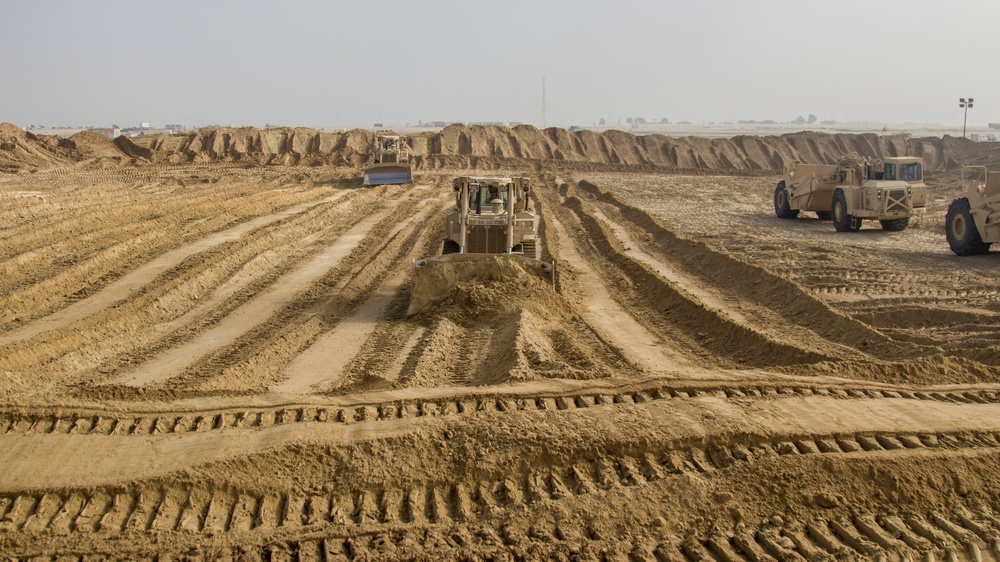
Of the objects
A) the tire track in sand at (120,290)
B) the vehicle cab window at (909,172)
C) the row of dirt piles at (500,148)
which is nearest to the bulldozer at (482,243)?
the tire track in sand at (120,290)

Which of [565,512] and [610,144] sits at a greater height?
[610,144]

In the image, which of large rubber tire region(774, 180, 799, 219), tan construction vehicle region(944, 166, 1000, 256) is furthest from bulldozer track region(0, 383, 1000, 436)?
large rubber tire region(774, 180, 799, 219)

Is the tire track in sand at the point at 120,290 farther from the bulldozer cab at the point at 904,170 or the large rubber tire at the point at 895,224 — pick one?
the bulldozer cab at the point at 904,170

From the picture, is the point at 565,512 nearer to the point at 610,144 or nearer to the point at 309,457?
the point at 309,457

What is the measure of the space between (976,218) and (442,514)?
15.1m

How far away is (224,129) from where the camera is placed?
51.8 metres

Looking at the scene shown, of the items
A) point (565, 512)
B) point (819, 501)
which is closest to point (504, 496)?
point (565, 512)

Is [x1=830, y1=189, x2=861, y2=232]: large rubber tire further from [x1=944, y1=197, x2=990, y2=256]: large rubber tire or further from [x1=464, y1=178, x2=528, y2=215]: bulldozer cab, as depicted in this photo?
[x1=464, y1=178, x2=528, y2=215]: bulldozer cab

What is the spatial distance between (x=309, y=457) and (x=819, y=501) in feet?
11.4

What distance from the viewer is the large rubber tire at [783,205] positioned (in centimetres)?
2370

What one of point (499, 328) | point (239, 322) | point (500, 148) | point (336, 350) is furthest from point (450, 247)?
point (500, 148)

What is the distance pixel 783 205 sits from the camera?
23922 mm

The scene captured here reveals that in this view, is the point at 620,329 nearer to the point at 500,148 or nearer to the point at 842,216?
the point at 842,216

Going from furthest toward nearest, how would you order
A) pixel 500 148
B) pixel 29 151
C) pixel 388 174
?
pixel 500 148, pixel 29 151, pixel 388 174
